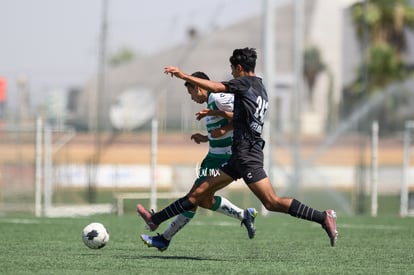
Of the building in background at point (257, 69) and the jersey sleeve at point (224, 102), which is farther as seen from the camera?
the building in background at point (257, 69)

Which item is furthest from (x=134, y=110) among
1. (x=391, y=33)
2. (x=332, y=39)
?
(x=391, y=33)

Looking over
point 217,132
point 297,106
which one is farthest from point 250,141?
point 297,106

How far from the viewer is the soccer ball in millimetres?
11133

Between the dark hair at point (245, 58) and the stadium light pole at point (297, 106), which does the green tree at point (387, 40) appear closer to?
the stadium light pole at point (297, 106)

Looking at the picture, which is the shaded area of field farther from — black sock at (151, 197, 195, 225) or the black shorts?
the black shorts

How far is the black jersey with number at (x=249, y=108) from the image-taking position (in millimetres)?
10264

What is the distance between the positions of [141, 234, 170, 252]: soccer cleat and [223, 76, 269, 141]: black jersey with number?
141 centimetres

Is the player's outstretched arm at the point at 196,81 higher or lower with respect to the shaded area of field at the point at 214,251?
higher

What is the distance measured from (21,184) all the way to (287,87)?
7.76m

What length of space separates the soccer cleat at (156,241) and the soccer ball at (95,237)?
544 millimetres

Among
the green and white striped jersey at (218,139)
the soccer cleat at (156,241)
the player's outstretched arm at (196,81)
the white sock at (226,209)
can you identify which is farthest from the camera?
the white sock at (226,209)

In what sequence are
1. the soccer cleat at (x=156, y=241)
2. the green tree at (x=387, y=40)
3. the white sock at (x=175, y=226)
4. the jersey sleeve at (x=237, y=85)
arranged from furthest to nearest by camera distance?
the green tree at (x=387, y=40), the white sock at (x=175, y=226), the soccer cleat at (x=156, y=241), the jersey sleeve at (x=237, y=85)

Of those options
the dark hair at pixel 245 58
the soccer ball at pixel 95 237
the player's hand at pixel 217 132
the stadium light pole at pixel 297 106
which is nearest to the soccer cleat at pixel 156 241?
the soccer ball at pixel 95 237

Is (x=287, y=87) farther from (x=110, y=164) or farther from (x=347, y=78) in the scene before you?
(x=110, y=164)
